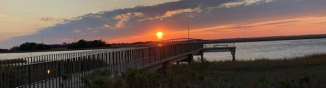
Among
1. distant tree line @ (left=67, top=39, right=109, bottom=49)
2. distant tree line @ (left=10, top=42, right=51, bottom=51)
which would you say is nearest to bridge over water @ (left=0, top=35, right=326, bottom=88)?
distant tree line @ (left=67, top=39, right=109, bottom=49)

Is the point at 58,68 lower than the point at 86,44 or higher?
lower

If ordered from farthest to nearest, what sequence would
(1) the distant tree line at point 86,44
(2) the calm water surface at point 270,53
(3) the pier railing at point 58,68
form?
(1) the distant tree line at point 86,44 → (2) the calm water surface at point 270,53 → (3) the pier railing at point 58,68

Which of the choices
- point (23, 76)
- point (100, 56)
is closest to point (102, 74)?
point (23, 76)

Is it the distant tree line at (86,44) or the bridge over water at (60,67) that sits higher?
the distant tree line at (86,44)

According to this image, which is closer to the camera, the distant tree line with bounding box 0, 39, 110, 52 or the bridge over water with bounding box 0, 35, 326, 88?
the bridge over water with bounding box 0, 35, 326, 88

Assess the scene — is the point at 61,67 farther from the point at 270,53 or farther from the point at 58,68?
the point at 270,53

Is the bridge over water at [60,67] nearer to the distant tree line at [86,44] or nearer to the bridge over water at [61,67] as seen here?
the bridge over water at [61,67]

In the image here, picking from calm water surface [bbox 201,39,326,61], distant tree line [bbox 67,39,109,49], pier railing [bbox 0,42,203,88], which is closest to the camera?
pier railing [bbox 0,42,203,88]

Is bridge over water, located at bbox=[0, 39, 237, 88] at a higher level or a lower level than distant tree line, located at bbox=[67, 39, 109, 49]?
lower

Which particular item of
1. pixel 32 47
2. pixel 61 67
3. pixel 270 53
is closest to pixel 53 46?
pixel 32 47

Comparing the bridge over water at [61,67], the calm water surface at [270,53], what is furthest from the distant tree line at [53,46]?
the bridge over water at [61,67]

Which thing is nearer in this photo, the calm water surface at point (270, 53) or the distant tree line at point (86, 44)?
Result: the calm water surface at point (270, 53)

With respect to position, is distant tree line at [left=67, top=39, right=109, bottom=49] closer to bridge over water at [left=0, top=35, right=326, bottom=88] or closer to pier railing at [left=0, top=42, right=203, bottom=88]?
bridge over water at [left=0, top=35, right=326, bottom=88]

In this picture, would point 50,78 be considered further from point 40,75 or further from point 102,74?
point 102,74
